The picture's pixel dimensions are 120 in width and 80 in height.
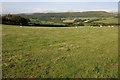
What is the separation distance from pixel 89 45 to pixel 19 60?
35.9 feet

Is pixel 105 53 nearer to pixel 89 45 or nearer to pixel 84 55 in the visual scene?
pixel 84 55

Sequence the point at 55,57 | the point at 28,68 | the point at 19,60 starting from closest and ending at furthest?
the point at 28,68 < the point at 19,60 < the point at 55,57

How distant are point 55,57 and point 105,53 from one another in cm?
591

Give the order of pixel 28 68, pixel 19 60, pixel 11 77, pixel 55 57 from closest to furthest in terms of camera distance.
A: pixel 11 77 → pixel 28 68 → pixel 19 60 → pixel 55 57

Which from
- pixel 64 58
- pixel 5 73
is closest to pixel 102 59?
pixel 64 58

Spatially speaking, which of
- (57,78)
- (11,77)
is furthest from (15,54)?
(57,78)

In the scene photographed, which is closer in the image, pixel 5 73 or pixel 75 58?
pixel 5 73

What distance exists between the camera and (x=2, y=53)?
2334 centimetres

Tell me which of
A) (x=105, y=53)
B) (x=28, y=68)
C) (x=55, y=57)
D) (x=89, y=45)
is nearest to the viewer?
(x=28, y=68)

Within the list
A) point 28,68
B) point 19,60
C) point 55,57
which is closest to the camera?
point 28,68

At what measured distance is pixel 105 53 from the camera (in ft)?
79.8

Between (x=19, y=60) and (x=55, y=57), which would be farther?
(x=55, y=57)

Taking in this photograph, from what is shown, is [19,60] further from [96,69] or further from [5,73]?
[96,69]

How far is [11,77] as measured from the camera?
1714 centimetres
